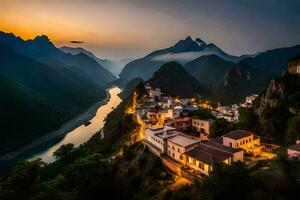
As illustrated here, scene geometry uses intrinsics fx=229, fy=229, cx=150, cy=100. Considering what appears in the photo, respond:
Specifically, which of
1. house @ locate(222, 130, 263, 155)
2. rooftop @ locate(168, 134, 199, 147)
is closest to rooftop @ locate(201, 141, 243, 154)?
rooftop @ locate(168, 134, 199, 147)

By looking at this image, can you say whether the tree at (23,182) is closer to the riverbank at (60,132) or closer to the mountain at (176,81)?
the riverbank at (60,132)

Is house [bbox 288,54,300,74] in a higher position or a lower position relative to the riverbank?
higher

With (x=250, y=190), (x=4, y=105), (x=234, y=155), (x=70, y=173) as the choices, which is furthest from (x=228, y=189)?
(x=4, y=105)

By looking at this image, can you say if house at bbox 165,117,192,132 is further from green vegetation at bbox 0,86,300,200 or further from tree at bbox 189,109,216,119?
green vegetation at bbox 0,86,300,200

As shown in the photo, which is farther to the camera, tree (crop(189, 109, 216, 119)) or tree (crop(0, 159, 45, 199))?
tree (crop(189, 109, 216, 119))

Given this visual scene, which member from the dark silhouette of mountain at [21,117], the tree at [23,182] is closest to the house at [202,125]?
the tree at [23,182]
